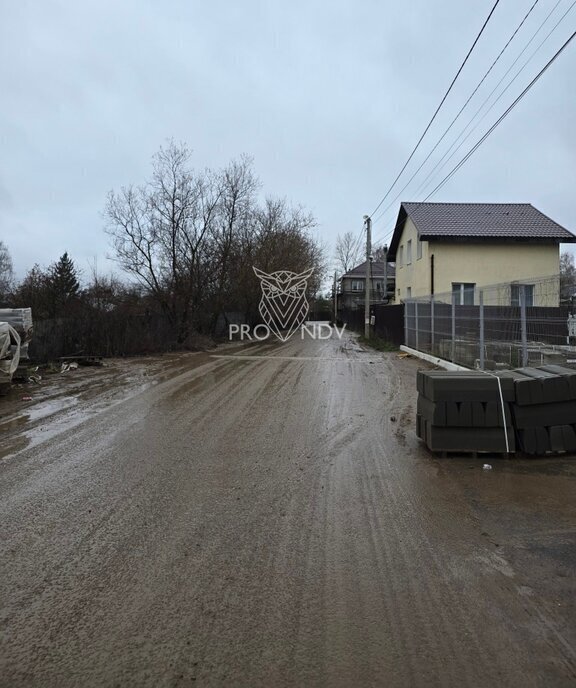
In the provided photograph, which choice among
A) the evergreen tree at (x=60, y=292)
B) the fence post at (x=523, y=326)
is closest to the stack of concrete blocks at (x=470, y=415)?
the fence post at (x=523, y=326)

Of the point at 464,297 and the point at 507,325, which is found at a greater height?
the point at 464,297

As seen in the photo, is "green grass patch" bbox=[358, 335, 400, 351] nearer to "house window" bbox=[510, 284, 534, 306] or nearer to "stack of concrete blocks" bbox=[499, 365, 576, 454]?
"house window" bbox=[510, 284, 534, 306]

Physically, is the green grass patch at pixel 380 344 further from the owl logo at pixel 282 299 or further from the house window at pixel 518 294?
the house window at pixel 518 294

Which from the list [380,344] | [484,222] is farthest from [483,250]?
[380,344]

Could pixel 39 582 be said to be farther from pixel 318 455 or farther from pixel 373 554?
pixel 318 455

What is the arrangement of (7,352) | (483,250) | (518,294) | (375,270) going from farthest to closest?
(375,270) < (483,250) < (7,352) < (518,294)

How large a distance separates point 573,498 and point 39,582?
432cm

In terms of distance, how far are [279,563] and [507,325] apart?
7.37 metres

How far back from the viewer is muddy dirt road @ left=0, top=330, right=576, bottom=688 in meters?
2.42

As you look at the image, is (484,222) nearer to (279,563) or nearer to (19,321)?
(19,321)

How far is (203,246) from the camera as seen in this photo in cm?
2461

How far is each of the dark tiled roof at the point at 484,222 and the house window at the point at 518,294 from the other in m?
15.0

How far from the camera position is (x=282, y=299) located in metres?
38.4

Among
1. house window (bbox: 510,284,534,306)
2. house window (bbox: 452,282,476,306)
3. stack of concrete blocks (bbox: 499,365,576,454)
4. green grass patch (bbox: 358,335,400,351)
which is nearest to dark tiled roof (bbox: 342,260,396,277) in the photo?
green grass patch (bbox: 358,335,400,351)
